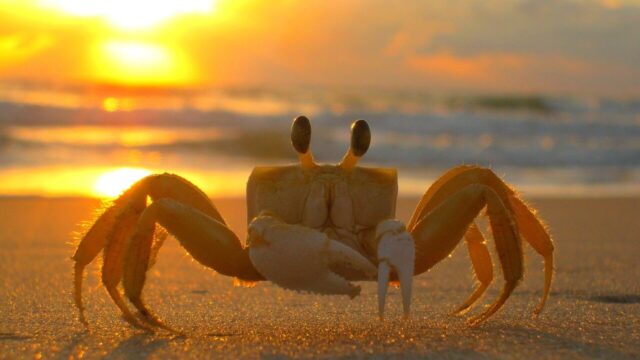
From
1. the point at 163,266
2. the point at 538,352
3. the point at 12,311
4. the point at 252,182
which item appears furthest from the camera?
the point at 163,266

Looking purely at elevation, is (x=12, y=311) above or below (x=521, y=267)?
below

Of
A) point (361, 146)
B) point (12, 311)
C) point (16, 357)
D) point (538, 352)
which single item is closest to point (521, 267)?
point (538, 352)

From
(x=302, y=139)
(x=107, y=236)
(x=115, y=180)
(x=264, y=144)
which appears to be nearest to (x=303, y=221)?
(x=302, y=139)

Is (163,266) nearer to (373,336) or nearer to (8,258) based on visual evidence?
(8,258)

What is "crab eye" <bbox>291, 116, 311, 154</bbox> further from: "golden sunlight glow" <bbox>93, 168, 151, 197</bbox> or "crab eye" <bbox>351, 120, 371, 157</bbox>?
"golden sunlight glow" <bbox>93, 168, 151, 197</bbox>

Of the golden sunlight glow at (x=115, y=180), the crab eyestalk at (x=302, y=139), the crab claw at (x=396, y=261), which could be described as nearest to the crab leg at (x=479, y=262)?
the crab eyestalk at (x=302, y=139)

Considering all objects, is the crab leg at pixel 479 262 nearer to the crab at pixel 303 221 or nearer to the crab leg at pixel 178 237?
the crab at pixel 303 221
